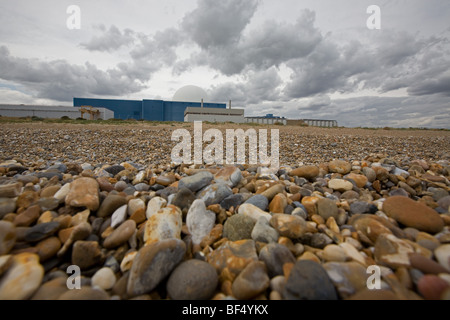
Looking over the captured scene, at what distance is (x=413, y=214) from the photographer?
1.58 m

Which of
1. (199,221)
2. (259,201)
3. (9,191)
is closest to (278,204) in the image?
(259,201)

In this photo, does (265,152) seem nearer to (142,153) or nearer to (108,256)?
(142,153)

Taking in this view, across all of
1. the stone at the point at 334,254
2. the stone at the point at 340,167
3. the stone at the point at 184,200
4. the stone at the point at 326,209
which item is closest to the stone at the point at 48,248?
the stone at the point at 184,200

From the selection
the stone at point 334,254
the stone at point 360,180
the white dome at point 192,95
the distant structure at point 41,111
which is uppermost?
the white dome at point 192,95

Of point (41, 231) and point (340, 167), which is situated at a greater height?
point (340, 167)

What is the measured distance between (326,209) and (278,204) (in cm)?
41

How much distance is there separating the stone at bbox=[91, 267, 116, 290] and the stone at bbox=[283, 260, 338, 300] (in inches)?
41.5

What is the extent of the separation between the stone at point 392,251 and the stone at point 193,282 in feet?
3.50

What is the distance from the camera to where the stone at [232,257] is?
4.24 ft

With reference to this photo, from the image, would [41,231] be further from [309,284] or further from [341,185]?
[341,185]

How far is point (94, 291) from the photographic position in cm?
111

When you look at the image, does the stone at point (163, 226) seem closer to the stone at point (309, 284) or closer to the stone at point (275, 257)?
the stone at point (275, 257)
